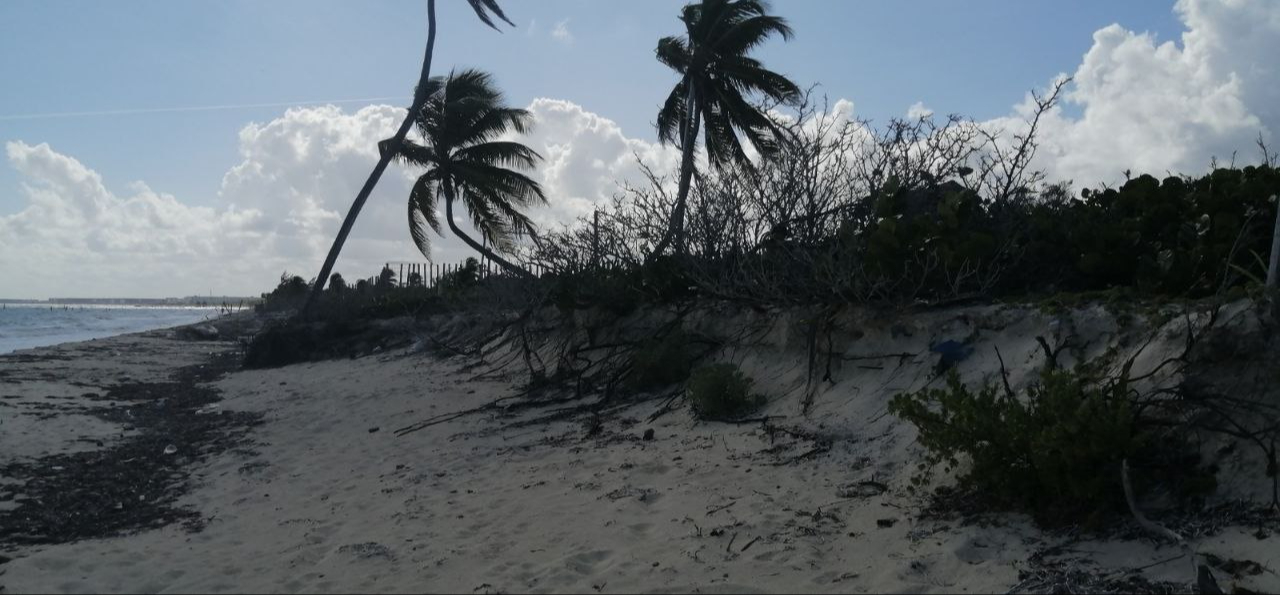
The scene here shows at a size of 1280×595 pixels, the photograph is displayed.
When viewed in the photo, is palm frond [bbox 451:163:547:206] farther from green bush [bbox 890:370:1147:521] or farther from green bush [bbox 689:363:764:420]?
green bush [bbox 890:370:1147:521]

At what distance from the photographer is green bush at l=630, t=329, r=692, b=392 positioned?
30.6 ft

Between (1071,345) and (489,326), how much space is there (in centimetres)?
1029

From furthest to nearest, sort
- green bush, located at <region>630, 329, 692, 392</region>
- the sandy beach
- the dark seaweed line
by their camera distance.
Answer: green bush, located at <region>630, 329, 692, 392</region> → the dark seaweed line → the sandy beach

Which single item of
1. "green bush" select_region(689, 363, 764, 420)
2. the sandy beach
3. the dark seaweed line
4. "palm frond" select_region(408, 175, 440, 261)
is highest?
"palm frond" select_region(408, 175, 440, 261)

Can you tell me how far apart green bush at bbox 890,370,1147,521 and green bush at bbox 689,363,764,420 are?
303 centimetres

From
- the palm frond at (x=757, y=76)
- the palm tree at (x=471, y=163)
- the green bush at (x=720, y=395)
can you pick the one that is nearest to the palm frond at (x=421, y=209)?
the palm tree at (x=471, y=163)

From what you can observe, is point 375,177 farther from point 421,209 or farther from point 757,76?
point 757,76

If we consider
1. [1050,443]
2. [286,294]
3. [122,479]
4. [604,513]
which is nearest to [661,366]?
[604,513]

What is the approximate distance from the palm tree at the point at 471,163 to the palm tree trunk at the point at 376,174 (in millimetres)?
843

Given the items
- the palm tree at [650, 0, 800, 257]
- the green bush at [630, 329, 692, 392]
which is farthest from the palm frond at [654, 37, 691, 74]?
the green bush at [630, 329, 692, 392]

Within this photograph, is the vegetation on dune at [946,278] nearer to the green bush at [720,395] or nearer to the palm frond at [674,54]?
the green bush at [720,395]

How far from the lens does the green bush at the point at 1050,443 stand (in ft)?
13.8

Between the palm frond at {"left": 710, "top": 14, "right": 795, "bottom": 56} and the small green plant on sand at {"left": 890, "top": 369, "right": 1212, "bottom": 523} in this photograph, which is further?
the palm frond at {"left": 710, "top": 14, "right": 795, "bottom": 56}

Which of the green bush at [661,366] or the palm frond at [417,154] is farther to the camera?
the palm frond at [417,154]
